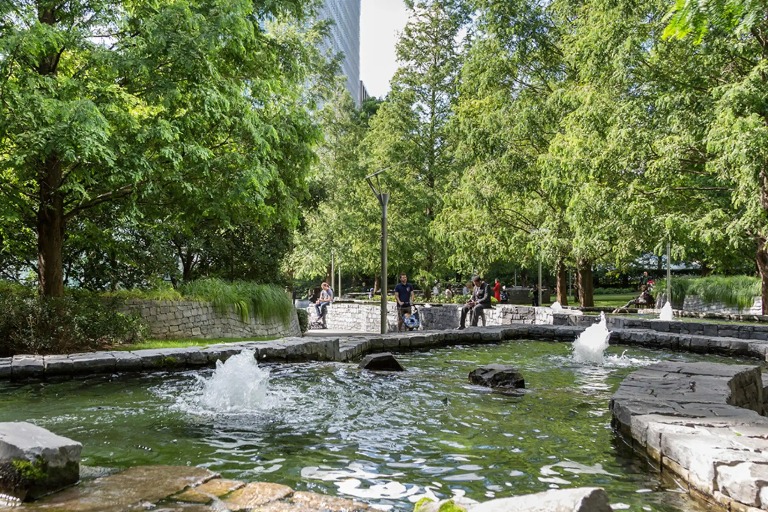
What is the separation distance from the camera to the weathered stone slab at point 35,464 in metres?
3.63

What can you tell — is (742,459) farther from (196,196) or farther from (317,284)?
(317,284)

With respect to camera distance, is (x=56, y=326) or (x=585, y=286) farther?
(x=585, y=286)

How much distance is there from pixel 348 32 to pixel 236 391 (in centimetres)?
9021

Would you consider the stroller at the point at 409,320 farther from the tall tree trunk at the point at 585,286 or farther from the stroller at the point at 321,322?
the tall tree trunk at the point at 585,286

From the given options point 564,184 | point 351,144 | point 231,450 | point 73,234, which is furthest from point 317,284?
point 231,450

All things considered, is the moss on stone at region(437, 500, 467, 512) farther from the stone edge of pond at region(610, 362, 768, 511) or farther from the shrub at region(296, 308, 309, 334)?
the shrub at region(296, 308, 309, 334)

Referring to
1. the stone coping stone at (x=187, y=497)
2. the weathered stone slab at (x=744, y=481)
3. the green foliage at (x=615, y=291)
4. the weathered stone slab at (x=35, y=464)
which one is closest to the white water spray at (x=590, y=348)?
the weathered stone slab at (x=744, y=481)

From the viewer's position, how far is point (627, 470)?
15.1 ft

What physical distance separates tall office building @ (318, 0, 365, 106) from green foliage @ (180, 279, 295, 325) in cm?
5317

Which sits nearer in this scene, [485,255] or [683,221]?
[683,221]

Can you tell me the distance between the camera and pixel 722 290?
77.3ft

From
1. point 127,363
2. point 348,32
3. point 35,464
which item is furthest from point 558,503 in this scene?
point 348,32

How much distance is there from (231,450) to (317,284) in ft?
140

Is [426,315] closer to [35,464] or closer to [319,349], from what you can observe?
[319,349]
